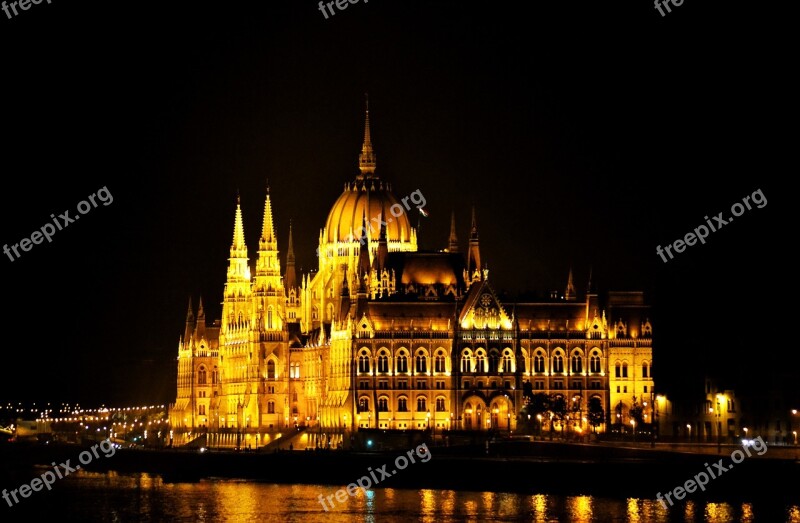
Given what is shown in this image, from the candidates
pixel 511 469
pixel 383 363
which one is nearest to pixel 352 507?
pixel 511 469

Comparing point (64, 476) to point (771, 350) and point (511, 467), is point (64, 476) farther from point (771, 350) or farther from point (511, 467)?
point (771, 350)

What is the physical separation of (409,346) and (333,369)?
25.0 ft

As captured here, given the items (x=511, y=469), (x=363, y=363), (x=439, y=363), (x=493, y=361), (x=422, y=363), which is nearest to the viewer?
(x=511, y=469)

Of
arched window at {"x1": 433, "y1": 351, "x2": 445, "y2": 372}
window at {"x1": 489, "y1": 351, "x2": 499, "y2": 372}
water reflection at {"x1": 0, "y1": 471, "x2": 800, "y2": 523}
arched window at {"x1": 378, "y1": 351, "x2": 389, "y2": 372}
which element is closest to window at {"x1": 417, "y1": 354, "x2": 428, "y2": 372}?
arched window at {"x1": 433, "y1": 351, "x2": 445, "y2": 372}

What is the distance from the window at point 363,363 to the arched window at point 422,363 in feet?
14.5

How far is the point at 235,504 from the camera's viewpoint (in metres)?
149

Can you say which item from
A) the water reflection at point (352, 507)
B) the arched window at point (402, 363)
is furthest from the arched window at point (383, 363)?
the water reflection at point (352, 507)

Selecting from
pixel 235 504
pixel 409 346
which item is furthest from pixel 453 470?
pixel 409 346

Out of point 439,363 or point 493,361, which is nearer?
point 439,363

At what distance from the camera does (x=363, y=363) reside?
19512cm

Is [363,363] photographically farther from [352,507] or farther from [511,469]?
[352,507]

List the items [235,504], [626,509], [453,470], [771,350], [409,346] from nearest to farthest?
1. [626,509]
2. [235,504]
3. [453,470]
4. [771,350]
5. [409,346]

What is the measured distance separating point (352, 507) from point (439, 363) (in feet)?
172

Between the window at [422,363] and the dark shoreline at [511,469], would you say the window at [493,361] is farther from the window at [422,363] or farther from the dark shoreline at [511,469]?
the dark shoreline at [511,469]
